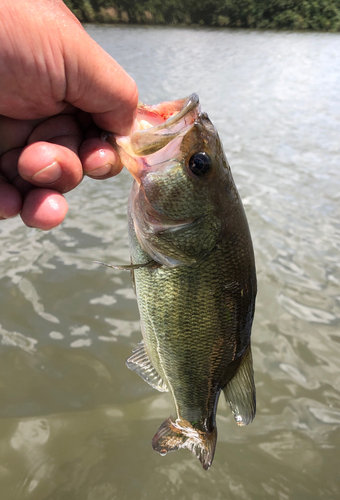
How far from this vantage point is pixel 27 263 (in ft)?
13.9

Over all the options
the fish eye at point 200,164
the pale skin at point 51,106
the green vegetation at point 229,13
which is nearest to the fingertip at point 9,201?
the pale skin at point 51,106

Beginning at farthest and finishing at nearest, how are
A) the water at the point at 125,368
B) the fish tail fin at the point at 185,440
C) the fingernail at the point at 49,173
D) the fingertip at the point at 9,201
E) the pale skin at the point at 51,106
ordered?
the water at the point at 125,368 → the fish tail fin at the point at 185,440 → the fingertip at the point at 9,201 → the fingernail at the point at 49,173 → the pale skin at the point at 51,106

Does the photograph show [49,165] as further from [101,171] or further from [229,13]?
[229,13]

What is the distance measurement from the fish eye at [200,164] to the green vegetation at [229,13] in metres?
31.9

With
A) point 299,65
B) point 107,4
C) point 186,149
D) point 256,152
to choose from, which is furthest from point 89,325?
point 107,4

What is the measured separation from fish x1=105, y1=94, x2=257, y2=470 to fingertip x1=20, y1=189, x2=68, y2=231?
0.33m

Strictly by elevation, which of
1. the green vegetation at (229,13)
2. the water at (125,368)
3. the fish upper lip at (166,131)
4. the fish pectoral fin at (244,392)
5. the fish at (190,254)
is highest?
the green vegetation at (229,13)

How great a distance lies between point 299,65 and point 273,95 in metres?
6.90

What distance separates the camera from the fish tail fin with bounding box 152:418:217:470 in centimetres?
193

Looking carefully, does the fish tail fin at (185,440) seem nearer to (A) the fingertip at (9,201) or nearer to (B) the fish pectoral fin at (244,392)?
(B) the fish pectoral fin at (244,392)

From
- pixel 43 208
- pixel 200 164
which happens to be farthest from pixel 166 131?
pixel 43 208

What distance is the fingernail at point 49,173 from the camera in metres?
1.50

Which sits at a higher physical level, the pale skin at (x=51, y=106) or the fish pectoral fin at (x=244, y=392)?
the pale skin at (x=51, y=106)

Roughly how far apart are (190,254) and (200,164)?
39 cm
